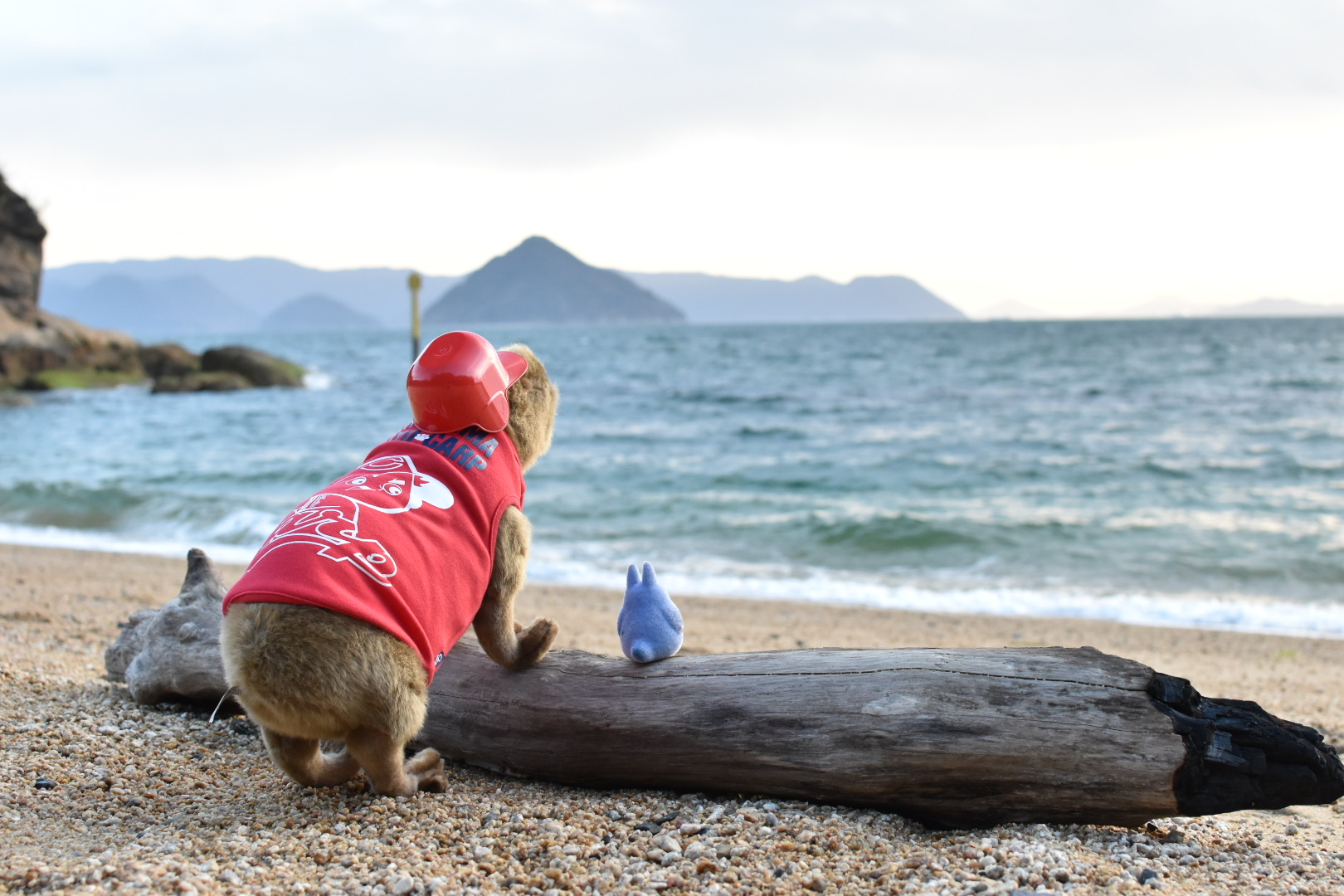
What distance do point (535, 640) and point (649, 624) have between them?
43 centimetres

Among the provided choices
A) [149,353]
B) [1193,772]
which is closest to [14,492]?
[1193,772]

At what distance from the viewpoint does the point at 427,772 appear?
10.8 feet

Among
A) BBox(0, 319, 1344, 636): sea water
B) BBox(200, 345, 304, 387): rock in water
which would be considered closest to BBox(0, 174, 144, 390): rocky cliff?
BBox(200, 345, 304, 387): rock in water

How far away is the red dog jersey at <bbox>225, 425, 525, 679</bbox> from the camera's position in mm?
2670

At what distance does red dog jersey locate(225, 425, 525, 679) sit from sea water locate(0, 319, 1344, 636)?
20.4 ft

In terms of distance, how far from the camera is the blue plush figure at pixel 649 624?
11.2 ft

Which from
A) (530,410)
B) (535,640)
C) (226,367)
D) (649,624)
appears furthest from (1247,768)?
(226,367)

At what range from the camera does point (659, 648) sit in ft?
11.2

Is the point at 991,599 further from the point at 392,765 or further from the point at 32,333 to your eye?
the point at 32,333

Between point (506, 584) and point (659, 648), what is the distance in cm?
63

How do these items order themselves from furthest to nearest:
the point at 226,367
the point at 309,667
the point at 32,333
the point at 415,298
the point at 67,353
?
the point at 226,367 → the point at 67,353 → the point at 32,333 → the point at 415,298 → the point at 309,667

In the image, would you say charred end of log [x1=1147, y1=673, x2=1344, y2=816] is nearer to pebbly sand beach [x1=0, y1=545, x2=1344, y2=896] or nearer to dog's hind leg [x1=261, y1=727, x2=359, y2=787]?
pebbly sand beach [x1=0, y1=545, x2=1344, y2=896]

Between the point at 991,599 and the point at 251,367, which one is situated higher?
the point at 251,367

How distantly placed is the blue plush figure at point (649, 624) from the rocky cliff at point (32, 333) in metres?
34.6
